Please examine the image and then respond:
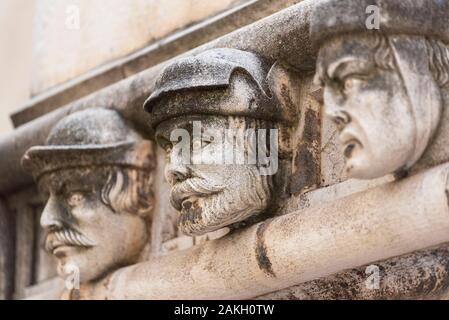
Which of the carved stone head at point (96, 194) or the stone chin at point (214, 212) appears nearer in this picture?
the stone chin at point (214, 212)

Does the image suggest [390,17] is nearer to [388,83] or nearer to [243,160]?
[388,83]

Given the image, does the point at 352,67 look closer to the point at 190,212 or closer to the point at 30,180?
the point at 190,212

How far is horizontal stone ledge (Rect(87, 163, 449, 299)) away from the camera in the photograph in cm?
215

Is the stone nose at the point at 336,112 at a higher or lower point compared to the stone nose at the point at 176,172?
lower

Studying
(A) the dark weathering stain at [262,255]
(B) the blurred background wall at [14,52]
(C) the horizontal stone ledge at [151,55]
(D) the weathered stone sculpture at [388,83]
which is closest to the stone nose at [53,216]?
(C) the horizontal stone ledge at [151,55]

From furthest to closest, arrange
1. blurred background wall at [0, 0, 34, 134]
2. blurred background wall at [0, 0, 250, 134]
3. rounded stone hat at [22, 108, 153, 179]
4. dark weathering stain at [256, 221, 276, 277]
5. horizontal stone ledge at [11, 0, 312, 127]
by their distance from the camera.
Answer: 1. blurred background wall at [0, 0, 34, 134]
2. blurred background wall at [0, 0, 250, 134]
3. rounded stone hat at [22, 108, 153, 179]
4. horizontal stone ledge at [11, 0, 312, 127]
5. dark weathering stain at [256, 221, 276, 277]

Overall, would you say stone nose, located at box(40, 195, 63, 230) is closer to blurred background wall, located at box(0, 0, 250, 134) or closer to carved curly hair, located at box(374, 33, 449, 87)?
blurred background wall, located at box(0, 0, 250, 134)

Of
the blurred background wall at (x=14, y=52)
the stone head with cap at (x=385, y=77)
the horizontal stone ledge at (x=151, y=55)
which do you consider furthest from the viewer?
the blurred background wall at (x=14, y=52)

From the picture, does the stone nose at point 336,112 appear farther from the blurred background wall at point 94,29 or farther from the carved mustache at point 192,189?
the blurred background wall at point 94,29

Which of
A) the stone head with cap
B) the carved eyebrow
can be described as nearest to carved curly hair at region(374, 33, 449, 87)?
the stone head with cap

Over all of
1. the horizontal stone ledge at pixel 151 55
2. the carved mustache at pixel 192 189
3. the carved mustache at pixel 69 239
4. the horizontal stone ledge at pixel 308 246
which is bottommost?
the horizontal stone ledge at pixel 308 246

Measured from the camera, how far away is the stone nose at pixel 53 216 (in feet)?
9.15

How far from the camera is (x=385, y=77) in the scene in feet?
7.07
